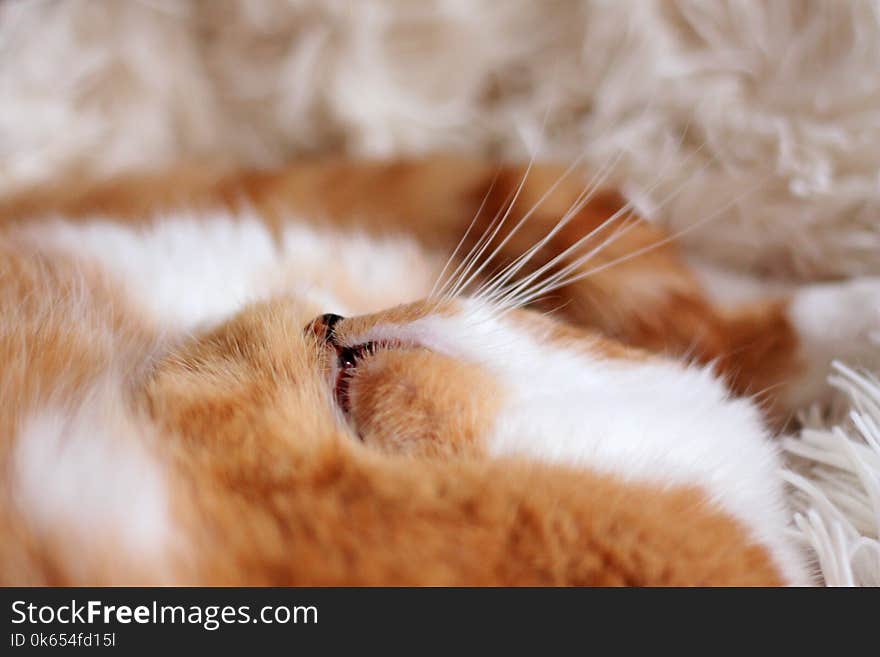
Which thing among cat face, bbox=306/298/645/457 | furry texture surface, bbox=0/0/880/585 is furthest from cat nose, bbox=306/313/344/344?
furry texture surface, bbox=0/0/880/585

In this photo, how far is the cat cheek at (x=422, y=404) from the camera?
0.65m

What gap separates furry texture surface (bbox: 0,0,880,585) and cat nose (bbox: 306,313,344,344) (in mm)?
512

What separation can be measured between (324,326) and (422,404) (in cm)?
13

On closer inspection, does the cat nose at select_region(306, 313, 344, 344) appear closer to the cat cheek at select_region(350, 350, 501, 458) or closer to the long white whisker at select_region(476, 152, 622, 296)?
the cat cheek at select_region(350, 350, 501, 458)

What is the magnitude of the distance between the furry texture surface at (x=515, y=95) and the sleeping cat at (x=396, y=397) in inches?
3.6

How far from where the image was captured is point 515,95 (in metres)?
1.30

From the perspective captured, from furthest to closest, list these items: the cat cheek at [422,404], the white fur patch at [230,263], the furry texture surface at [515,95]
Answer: the furry texture surface at [515,95] < the white fur patch at [230,263] < the cat cheek at [422,404]

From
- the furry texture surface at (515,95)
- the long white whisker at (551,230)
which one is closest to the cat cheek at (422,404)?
the long white whisker at (551,230)

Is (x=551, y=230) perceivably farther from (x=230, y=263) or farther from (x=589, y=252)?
(x=230, y=263)

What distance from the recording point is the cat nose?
0.74 metres

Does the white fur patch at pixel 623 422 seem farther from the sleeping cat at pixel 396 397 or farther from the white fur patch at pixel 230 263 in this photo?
the white fur patch at pixel 230 263

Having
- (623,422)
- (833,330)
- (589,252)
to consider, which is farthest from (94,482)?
(833,330)

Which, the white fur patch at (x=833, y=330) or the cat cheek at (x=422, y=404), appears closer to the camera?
the cat cheek at (x=422, y=404)
